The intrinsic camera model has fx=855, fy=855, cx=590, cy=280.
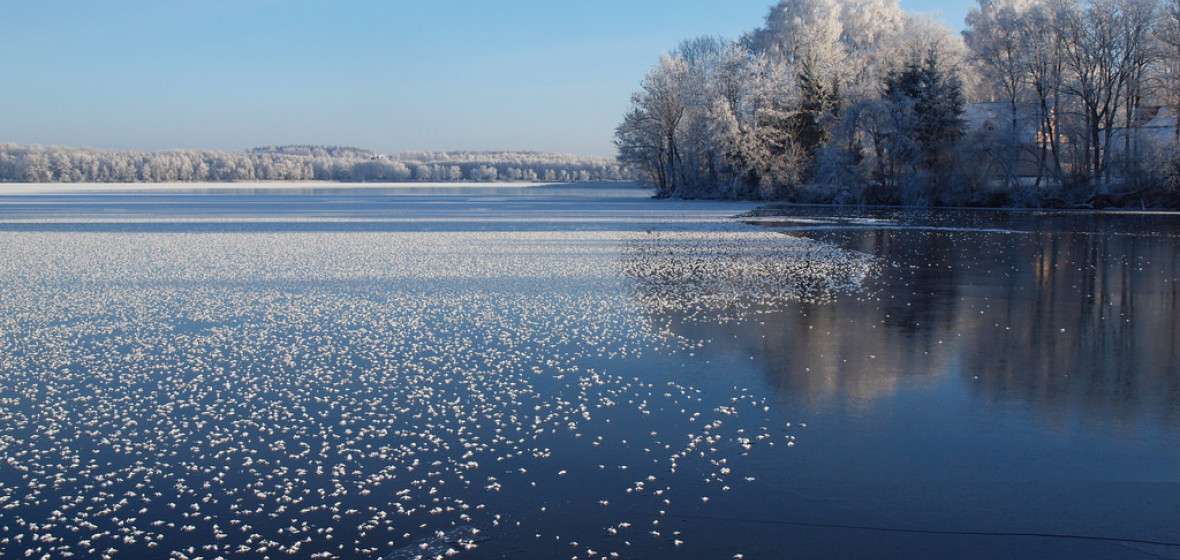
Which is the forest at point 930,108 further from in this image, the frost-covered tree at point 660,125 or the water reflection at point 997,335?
the water reflection at point 997,335

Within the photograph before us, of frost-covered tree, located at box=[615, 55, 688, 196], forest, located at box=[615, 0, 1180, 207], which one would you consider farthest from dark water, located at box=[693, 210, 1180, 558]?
frost-covered tree, located at box=[615, 55, 688, 196]

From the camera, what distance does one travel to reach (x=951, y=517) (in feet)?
16.1

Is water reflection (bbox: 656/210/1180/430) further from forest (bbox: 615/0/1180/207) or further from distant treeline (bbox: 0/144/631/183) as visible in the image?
distant treeline (bbox: 0/144/631/183)

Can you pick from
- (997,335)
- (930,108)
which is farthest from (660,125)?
(997,335)

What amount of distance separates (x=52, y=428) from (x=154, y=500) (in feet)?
6.97

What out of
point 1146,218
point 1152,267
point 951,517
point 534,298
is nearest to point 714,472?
point 951,517

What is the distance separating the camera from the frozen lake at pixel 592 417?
477 cm

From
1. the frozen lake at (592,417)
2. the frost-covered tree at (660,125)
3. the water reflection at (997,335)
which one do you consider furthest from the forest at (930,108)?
the frozen lake at (592,417)

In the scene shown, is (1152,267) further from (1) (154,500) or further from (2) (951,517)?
(1) (154,500)

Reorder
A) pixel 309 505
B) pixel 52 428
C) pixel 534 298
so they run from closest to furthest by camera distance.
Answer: pixel 309 505 < pixel 52 428 < pixel 534 298

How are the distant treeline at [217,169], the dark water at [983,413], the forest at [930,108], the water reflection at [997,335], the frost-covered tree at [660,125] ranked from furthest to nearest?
the distant treeline at [217,169] < the frost-covered tree at [660,125] < the forest at [930,108] < the water reflection at [997,335] < the dark water at [983,413]

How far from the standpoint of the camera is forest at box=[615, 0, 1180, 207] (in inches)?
1642

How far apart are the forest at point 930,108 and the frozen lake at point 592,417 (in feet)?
103

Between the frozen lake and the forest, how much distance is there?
31.5 meters
